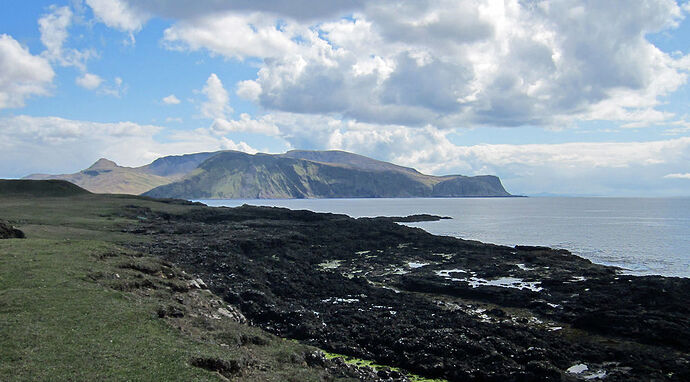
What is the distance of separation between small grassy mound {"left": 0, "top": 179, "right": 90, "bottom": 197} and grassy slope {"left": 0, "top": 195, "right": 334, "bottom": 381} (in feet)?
253

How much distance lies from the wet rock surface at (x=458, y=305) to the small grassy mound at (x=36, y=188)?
4783cm

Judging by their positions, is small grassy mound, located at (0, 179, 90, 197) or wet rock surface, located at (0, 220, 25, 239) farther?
small grassy mound, located at (0, 179, 90, 197)

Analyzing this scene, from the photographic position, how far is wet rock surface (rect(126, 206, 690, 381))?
23.5 metres

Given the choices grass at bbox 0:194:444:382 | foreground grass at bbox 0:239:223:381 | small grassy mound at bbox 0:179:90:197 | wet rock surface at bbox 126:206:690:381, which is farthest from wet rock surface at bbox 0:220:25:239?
small grassy mound at bbox 0:179:90:197

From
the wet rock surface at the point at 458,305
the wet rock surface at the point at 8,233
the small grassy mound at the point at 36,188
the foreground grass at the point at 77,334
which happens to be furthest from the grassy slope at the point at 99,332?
the small grassy mound at the point at 36,188

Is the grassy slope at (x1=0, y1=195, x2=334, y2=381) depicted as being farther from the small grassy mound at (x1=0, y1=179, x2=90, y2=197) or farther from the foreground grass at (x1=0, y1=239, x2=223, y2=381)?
the small grassy mound at (x1=0, y1=179, x2=90, y2=197)

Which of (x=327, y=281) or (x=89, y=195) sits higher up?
(x=89, y=195)

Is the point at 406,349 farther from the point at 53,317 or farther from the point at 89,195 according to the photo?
the point at 89,195

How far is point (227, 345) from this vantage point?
19906mm

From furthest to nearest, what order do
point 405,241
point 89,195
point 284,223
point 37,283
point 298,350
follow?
point 89,195
point 284,223
point 405,241
point 37,283
point 298,350

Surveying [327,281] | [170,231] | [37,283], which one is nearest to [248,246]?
[170,231]

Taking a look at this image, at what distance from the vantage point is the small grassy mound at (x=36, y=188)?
94.4 meters

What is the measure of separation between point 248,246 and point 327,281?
68.7ft

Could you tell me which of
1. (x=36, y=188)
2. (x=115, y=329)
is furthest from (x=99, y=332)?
(x=36, y=188)
